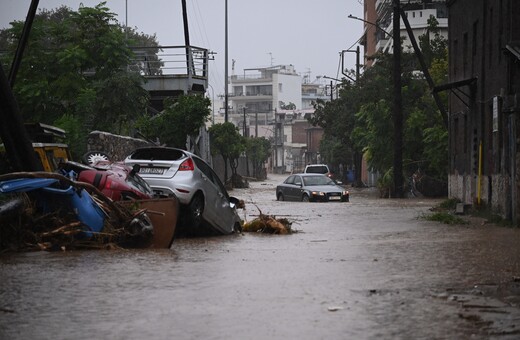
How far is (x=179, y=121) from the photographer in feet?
131

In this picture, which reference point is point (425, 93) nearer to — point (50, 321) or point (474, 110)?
point (474, 110)

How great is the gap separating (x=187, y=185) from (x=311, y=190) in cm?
2224

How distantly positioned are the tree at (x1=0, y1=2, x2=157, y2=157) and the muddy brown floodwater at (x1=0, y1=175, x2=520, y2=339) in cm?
1921

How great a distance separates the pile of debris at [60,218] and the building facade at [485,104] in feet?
34.6

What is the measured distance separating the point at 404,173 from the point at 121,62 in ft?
51.4

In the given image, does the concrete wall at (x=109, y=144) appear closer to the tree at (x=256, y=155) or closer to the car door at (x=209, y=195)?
the car door at (x=209, y=195)

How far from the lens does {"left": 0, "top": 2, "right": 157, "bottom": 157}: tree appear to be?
3566cm

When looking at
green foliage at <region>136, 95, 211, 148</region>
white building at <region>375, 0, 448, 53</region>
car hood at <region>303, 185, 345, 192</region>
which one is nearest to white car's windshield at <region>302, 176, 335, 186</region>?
car hood at <region>303, 185, 345, 192</region>

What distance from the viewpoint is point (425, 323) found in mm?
7980

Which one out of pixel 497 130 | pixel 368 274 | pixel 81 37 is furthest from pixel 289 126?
pixel 368 274

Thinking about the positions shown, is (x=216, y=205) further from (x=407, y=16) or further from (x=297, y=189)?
(x=407, y=16)

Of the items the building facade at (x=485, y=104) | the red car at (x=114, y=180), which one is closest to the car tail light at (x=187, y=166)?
the red car at (x=114, y=180)

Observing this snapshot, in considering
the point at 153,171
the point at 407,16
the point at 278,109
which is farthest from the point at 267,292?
the point at 278,109

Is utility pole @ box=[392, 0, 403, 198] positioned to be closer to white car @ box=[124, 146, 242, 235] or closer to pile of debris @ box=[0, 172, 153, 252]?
white car @ box=[124, 146, 242, 235]
